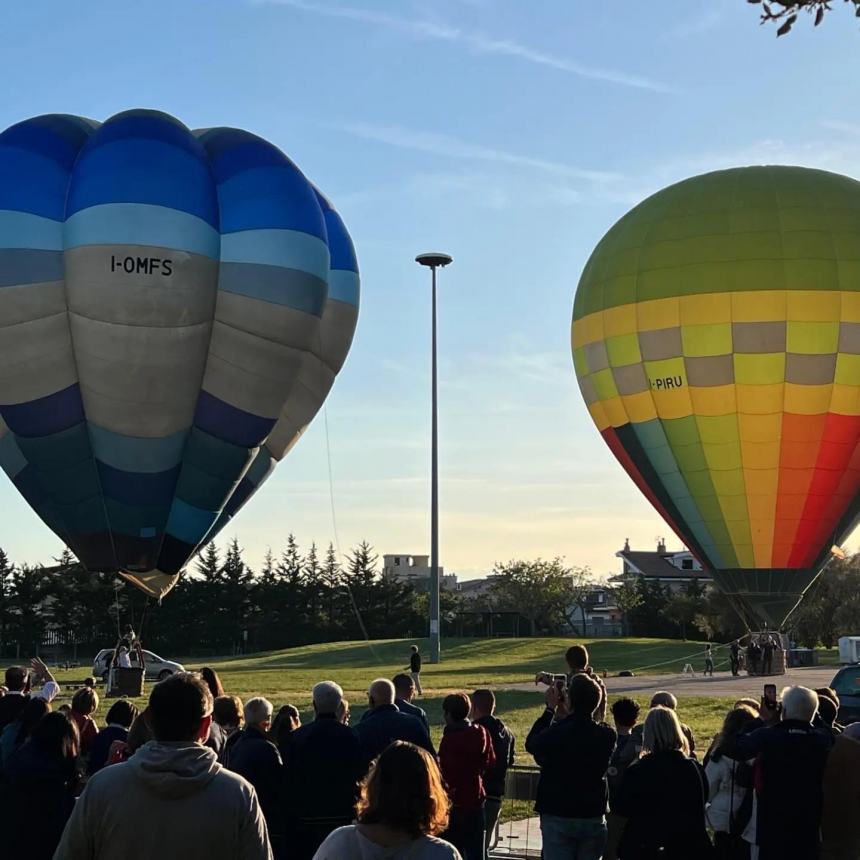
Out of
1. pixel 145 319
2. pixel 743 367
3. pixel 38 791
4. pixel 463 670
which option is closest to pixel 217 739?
pixel 38 791

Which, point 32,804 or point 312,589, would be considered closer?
point 32,804

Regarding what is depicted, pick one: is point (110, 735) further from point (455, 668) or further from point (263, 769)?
point (455, 668)

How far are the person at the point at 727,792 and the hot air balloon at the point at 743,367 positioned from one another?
19298 mm

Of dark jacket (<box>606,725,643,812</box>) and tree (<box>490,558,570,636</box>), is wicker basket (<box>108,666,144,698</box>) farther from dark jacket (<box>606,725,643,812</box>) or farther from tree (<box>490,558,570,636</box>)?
tree (<box>490,558,570,636</box>)

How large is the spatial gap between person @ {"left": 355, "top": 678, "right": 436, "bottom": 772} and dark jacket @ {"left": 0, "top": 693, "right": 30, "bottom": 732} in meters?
2.03

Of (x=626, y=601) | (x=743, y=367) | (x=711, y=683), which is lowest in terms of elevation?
(x=711, y=683)

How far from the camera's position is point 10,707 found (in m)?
7.55

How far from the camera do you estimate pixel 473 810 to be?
7.46 metres

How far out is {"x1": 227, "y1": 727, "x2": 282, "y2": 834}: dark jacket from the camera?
662 cm

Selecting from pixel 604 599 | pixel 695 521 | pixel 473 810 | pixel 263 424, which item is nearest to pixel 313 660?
pixel 695 521

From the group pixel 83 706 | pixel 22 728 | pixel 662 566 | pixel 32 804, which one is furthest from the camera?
pixel 662 566

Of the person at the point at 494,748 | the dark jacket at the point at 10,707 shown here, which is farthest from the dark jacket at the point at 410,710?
the dark jacket at the point at 10,707

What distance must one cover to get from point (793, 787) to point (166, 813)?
142 inches

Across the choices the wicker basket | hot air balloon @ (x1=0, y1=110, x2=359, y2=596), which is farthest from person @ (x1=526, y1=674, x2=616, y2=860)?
the wicker basket
